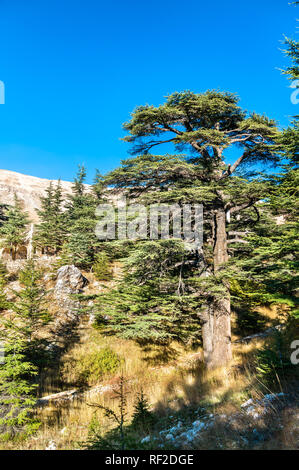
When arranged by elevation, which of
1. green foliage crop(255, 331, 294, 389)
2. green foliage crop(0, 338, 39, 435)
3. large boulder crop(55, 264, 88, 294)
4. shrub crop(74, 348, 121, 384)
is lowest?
shrub crop(74, 348, 121, 384)

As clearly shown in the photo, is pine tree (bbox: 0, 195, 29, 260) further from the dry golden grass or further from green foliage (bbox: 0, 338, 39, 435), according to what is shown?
green foliage (bbox: 0, 338, 39, 435)

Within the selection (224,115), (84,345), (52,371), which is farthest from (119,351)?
(224,115)

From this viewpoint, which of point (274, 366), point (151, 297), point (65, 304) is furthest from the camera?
point (65, 304)

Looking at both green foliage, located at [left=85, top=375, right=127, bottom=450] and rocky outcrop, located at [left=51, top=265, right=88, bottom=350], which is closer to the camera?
green foliage, located at [left=85, top=375, right=127, bottom=450]

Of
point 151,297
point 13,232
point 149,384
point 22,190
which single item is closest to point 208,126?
point 151,297

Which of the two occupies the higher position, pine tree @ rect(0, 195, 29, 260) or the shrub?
pine tree @ rect(0, 195, 29, 260)

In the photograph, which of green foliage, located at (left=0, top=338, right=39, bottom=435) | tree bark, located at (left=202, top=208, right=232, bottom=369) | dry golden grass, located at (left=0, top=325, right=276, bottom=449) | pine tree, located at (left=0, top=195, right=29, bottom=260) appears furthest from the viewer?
pine tree, located at (left=0, top=195, right=29, bottom=260)

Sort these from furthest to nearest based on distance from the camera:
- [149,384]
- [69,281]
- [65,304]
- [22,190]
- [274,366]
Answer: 1. [22,190]
2. [69,281]
3. [65,304]
4. [149,384]
5. [274,366]

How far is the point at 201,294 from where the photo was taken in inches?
332

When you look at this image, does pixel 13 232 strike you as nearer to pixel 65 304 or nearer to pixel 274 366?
pixel 65 304

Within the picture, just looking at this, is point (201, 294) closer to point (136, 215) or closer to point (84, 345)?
point (136, 215)

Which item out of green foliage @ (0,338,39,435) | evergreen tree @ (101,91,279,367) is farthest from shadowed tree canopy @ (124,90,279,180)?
green foliage @ (0,338,39,435)
